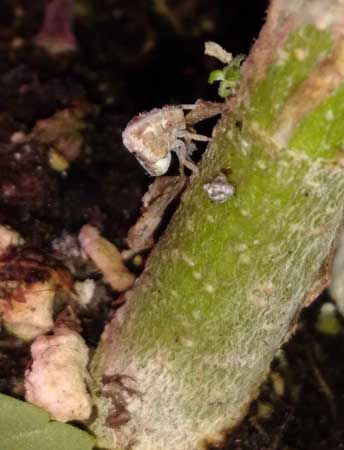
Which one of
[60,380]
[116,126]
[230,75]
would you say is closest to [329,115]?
[230,75]

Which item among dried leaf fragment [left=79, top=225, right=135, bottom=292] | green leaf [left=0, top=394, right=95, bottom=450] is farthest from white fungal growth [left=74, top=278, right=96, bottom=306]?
green leaf [left=0, top=394, right=95, bottom=450]

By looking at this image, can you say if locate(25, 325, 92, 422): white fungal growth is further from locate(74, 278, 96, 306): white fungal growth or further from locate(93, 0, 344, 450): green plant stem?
locate(74, 278, 96, 306): white fungal growth

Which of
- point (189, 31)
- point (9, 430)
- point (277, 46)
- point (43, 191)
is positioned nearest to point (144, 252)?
point (43, 191)

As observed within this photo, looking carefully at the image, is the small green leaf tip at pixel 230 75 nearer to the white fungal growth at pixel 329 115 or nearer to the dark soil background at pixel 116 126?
the white fungal growth at pixel 329 115

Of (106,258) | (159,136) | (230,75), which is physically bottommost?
(106,258)

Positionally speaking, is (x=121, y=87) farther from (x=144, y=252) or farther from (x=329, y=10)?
(x=329, y=10)

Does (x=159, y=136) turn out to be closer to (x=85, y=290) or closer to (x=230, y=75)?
(x=230, y=75)

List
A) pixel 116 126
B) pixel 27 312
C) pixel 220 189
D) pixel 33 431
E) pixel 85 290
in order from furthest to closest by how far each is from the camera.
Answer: pixel 116 126
pixel 85 290
pixel 27 312
pixel 33 431
pixel 220 189
